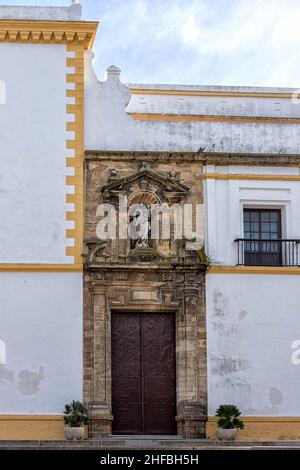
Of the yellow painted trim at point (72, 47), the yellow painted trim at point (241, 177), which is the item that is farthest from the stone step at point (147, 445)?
the yellow painted trim at point (241, 177)

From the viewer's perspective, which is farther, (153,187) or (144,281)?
(153,187)

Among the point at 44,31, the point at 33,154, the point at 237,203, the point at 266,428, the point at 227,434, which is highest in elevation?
the point at 44,31

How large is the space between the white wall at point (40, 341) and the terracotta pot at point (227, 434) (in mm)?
3051

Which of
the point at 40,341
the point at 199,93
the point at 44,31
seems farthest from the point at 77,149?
the point at 40,341

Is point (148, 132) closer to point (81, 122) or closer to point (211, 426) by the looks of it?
point (81, 122)

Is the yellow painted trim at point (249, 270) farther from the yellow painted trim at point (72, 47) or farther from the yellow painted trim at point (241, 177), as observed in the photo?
the yellow painted trim at point (72, 47)

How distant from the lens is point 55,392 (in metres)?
28.9

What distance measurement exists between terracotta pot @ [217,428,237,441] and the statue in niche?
4.34 metres

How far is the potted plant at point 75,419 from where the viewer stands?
2821 centimetres

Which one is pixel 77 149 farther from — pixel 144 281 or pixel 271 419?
pixel 271 419

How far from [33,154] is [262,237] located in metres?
5.38

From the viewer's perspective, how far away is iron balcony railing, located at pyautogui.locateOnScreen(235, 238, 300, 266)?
1190 inches

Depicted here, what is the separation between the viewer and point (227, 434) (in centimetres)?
2858
